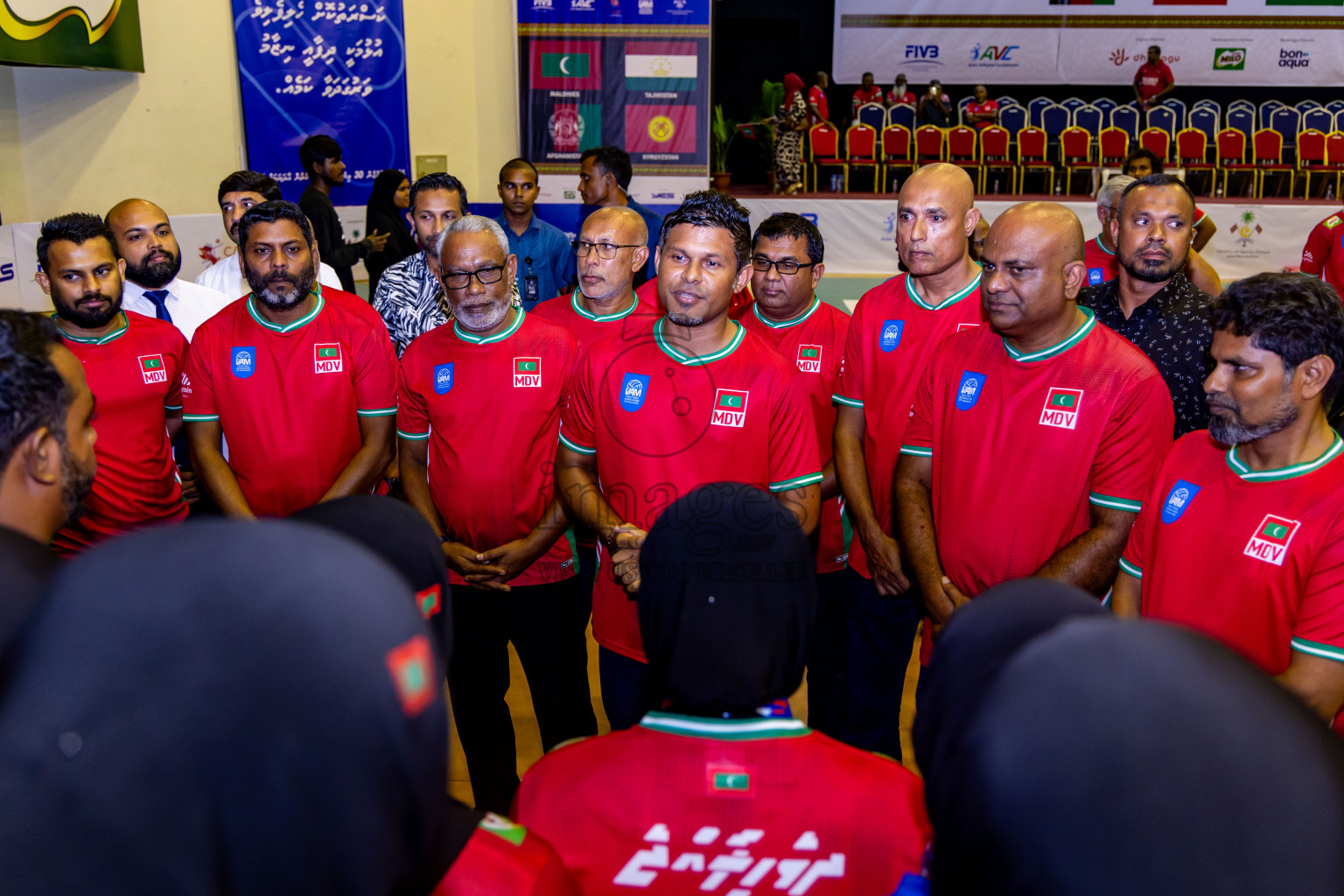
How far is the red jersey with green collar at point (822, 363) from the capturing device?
2.86m

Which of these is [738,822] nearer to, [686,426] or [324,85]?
[686,426]

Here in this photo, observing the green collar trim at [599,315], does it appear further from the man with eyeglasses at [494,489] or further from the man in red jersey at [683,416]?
the man in red jersey at [683,416]

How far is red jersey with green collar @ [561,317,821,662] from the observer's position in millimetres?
2244

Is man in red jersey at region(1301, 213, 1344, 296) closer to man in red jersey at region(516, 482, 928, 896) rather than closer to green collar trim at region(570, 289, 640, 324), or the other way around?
green collar trim at region(570, 289, 640, 324)

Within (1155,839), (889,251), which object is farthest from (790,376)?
(889,251)

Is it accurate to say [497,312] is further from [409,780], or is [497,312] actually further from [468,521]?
[409,780]

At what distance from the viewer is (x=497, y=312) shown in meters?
2.58

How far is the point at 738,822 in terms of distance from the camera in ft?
3.79

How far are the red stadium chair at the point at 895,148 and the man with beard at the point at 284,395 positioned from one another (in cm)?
993

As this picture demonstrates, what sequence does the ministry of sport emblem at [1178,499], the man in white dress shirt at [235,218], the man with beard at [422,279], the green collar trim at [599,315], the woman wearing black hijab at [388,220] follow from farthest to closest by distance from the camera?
the woman wearing black hijab at [388,220], the man in white dress shirt at [235,218], the man with beard at [422,279], the green collar trim at [599,315], the ministry of sport emblem at [1178,499]

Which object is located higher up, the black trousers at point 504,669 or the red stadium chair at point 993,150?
the red stadium chair at point 993,150

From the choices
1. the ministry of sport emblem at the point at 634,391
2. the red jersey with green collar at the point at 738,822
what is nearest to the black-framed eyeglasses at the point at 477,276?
the ministry of sport emblem at the point at 634,391

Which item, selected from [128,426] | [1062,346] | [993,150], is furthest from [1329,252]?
[993,150]

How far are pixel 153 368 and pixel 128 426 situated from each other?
0.62 ft
